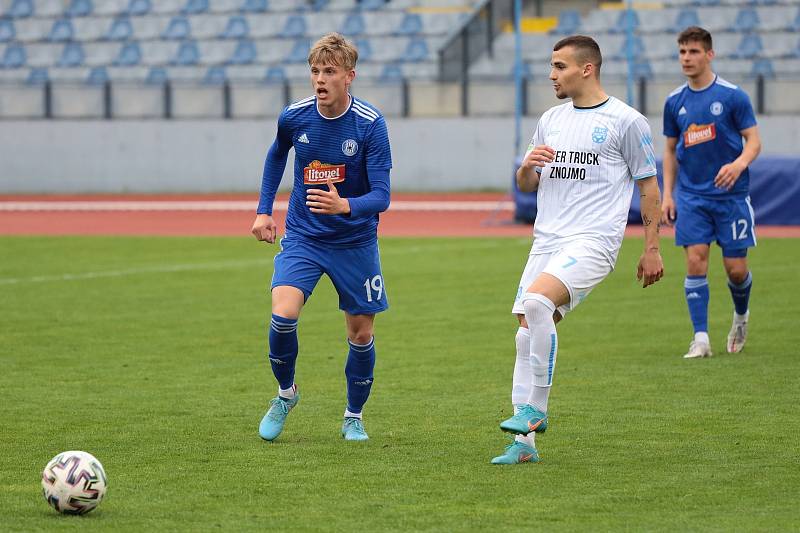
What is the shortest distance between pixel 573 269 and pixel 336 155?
4.27ft

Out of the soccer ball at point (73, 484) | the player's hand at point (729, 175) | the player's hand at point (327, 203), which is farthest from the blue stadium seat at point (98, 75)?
Result: the soccer ball at point (73, 484)

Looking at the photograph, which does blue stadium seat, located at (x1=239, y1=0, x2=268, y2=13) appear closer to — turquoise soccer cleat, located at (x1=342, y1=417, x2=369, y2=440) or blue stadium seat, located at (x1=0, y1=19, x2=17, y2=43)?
blue stadium seat, located at (x1=0, y1=19, x2=17, y2=43)

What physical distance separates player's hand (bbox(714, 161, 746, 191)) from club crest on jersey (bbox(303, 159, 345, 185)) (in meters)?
3.49

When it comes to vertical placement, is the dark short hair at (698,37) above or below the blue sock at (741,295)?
above

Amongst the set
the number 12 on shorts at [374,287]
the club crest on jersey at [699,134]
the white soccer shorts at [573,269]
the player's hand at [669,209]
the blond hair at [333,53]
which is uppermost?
the blond hair at [333,53]

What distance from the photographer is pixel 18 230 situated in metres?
21.7

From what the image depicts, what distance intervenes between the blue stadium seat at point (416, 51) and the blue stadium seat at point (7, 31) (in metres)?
10.6

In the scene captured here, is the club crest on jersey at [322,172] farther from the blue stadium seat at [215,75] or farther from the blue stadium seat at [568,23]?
the blue stadium seat at [215,75]

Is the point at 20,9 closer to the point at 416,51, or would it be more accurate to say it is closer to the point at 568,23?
the point at 416,51

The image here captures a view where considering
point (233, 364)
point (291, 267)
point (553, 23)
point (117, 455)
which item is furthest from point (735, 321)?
point (553, 23)

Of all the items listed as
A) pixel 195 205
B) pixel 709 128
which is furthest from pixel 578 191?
pixel 195 205

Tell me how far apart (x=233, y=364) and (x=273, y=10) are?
2625 cm

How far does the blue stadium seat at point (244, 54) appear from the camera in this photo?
33.3 m

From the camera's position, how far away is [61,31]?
3525 centimetres
